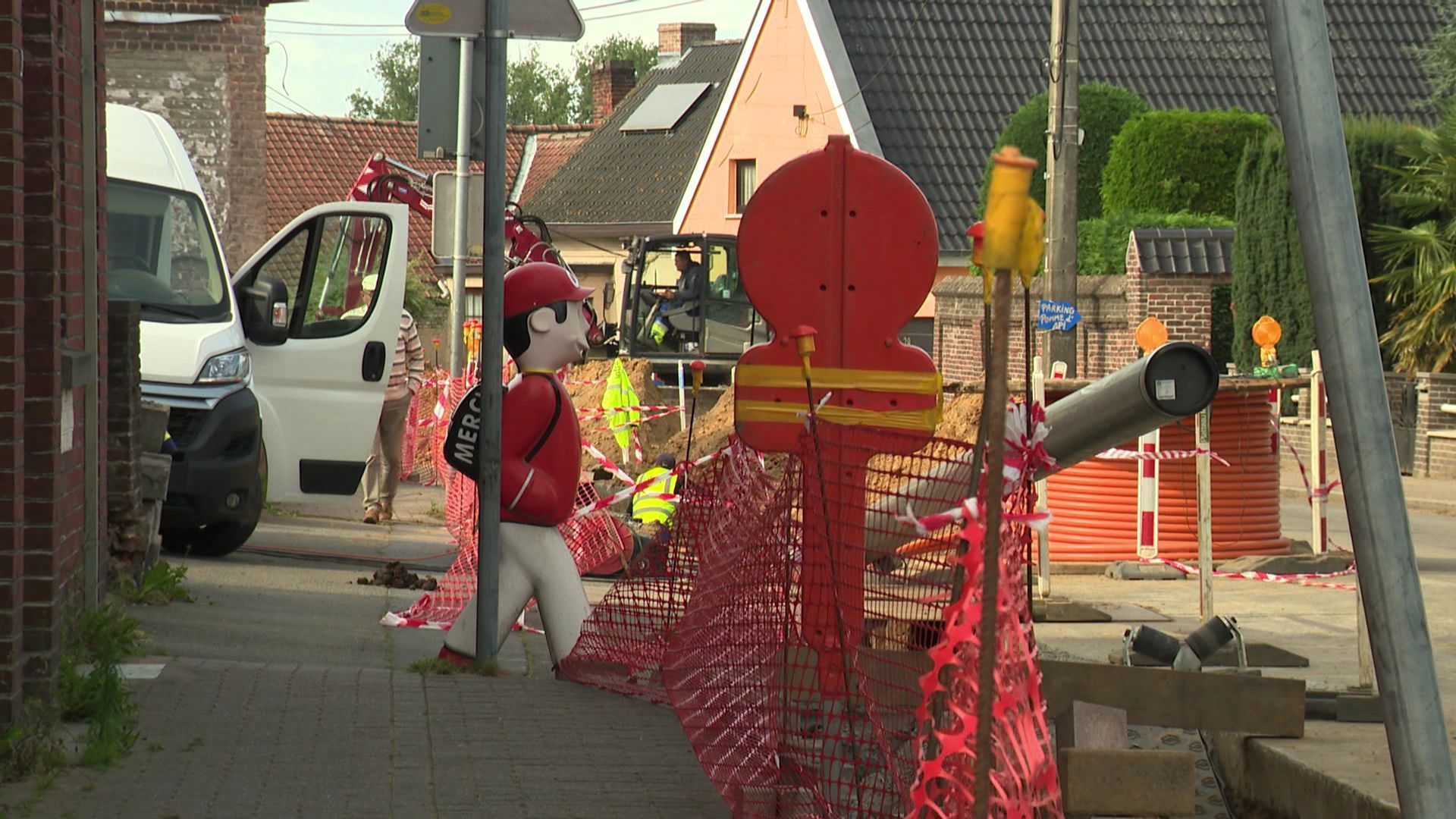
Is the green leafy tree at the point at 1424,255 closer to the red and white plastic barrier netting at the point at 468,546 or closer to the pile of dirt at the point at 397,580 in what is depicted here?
the red and white plastic barrier netting at the point at 468,546

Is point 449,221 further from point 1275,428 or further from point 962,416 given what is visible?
point 1275,428

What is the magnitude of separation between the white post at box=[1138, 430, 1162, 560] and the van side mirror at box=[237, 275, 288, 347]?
5.93m

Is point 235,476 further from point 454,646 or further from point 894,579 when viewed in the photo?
point 894,579

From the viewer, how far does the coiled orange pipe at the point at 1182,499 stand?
14375 mm

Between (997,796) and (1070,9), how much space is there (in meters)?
20.4

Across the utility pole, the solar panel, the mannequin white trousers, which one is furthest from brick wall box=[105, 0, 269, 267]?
the solar panel

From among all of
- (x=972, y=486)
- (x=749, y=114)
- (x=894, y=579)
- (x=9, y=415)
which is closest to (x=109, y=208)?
(x=9, y=415)

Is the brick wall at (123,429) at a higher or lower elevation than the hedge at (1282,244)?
lower

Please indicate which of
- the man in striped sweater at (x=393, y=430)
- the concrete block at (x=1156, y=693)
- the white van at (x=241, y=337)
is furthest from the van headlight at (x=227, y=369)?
the concrete block at (x=1156, y=693)

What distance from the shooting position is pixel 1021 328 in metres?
22.5

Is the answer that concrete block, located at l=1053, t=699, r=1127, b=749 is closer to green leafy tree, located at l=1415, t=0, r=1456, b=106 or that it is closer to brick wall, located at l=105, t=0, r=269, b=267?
brick wall, located at l=105, t=0, r=269, b=267

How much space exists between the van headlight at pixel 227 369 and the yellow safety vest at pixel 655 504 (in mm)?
3137

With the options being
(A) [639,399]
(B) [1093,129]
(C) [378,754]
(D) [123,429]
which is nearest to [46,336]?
(C) [378,754]

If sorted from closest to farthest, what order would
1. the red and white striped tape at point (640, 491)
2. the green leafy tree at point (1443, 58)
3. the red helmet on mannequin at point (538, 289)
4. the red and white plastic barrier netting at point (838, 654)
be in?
the red and white plastic barrier netting at point (838, 654) → the red helmet on mannequin at point (538, 289) → the red and white striped tape at point (640, 491) → the green leafy tree at point (1443, 58)
